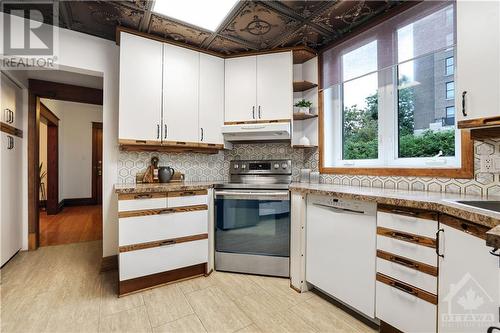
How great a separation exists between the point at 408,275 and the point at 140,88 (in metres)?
2.55

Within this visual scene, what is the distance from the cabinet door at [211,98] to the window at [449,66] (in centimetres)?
202

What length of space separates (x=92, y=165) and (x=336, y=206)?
6.47 metres

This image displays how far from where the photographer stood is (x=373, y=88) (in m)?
2.25

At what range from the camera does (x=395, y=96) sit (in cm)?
208

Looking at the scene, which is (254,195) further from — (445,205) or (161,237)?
(445,205)

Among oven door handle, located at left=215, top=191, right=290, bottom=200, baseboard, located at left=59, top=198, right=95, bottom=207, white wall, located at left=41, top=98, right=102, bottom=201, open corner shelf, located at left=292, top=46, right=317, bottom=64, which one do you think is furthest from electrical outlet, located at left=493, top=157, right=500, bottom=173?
baseboard, located at left=59, top=198, right=95, bottom=207

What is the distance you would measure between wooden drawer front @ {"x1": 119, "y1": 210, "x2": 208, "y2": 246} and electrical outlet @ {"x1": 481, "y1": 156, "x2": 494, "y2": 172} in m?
2.10

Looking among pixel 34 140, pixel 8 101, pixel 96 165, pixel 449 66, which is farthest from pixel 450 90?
pixel 96 165

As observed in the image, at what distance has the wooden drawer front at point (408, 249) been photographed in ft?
4.08

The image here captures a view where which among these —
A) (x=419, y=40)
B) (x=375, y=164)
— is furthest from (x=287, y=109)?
(x=419, y=40)

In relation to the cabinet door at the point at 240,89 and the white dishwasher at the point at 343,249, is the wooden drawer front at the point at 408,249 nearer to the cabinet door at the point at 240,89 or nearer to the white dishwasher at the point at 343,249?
the white dishwasher at the point at 343,249

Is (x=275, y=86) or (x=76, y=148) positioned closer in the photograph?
(x=275, y=86)

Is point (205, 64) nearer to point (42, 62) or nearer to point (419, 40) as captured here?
point (42, 62)

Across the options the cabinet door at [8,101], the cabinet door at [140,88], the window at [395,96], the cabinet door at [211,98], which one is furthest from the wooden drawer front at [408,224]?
the cabinet door at [8,101]
